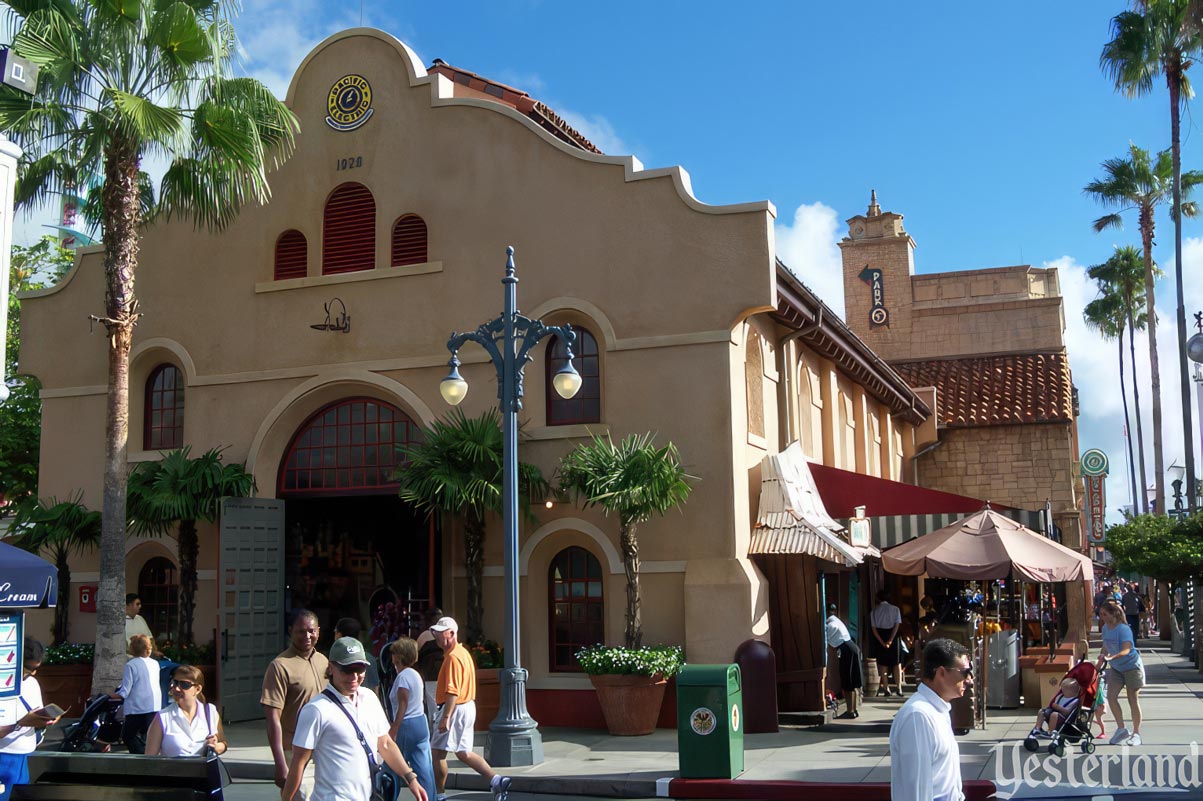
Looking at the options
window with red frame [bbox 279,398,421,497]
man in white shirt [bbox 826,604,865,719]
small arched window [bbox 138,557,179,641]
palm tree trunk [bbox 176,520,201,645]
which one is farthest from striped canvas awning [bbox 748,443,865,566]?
small arched window [bbox 138,557,179,641]

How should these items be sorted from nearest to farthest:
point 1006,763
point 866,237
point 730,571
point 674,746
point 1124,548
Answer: point 1006,763
point 674,746
point 730,571
point 1124,548
point 866,237

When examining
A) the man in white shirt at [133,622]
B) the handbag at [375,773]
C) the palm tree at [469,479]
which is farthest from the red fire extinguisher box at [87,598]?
the handbag at [375,773]

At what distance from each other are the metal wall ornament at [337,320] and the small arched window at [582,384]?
3.29 metres

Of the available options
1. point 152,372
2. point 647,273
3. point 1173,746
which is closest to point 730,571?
point 647,273

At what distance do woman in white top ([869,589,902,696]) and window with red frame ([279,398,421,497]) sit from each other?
8.13 meters

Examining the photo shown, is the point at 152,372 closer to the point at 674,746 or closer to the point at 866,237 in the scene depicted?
the point at 674,746

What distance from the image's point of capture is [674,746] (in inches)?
589

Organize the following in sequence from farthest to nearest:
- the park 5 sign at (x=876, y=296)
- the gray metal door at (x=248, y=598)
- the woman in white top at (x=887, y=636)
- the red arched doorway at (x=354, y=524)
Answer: the park 5 sign at (x=876, y=296), the woman in white top at (x=887, y=636), the red arched doorway at (x=354, y=524), the gray metal door at (x=248, y=598)

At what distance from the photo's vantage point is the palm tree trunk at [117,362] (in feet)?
53.1

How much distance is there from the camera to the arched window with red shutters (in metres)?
19.0

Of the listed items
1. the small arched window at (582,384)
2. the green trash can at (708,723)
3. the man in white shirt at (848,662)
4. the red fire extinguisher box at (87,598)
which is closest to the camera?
the green trash can at (708,723)

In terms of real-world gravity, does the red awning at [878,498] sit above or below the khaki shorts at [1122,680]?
above

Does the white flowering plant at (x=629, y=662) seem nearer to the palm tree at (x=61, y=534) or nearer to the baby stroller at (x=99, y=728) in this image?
the baby stroller at (x=99, y=728)

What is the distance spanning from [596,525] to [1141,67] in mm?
20250
